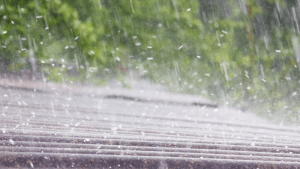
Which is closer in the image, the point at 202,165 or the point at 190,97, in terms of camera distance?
the point at 202,165

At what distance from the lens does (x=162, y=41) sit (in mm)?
5398

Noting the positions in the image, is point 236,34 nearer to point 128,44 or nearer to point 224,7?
point 224,7

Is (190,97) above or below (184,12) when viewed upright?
below

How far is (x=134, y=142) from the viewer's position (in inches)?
55.8

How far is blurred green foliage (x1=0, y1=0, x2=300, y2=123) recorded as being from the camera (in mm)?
4773

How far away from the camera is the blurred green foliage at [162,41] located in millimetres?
4773

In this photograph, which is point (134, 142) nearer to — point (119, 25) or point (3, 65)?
point (119, 25)

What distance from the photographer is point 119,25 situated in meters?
5.10

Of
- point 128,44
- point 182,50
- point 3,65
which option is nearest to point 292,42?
point 182,50

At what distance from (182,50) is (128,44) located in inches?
50.7

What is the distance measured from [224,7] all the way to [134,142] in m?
5.03

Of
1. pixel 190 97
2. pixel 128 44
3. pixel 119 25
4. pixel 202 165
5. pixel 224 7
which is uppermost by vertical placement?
pixel 224 7

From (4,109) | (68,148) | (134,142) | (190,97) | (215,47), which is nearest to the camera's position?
(68,148)

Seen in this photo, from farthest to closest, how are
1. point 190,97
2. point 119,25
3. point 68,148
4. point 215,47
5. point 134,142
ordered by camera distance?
point 190,97 → point 215,47 → point 119,25 → point 134,142 → point 68,148
